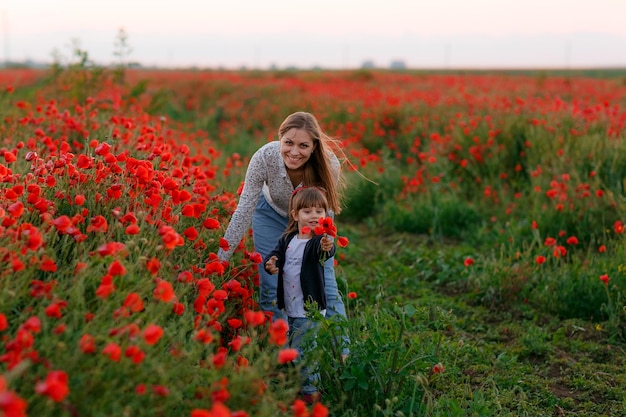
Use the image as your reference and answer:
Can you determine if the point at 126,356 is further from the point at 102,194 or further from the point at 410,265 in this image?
the point at 410,265

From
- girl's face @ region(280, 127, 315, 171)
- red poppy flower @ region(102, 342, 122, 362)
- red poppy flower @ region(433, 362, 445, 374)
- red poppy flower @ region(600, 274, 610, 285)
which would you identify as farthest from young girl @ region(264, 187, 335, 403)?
red poppy flower @ region(600, 274, 610, 285)

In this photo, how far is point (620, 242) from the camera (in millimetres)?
5656

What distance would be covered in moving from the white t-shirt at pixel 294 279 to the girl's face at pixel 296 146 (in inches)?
22.1

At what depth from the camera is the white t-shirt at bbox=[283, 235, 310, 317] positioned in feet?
12.2

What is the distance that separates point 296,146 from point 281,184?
1.00 ft

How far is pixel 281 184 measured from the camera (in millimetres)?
4262

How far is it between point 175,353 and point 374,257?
4.26 metres

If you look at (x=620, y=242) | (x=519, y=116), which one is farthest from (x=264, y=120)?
(x=620, y=242)

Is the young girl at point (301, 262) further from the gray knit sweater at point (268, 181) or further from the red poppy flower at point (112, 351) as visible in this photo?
the red poppy flower at point (112, 351)

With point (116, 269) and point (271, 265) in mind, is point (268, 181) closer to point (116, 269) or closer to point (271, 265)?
point (271, 265)

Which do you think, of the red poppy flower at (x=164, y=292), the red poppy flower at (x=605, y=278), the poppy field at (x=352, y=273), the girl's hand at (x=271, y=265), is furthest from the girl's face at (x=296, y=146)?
the red poppy flower at (x=605, y=278)

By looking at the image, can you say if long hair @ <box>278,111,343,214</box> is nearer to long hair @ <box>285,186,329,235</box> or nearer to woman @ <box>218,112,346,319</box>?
woman @ <box>218,112,346,319</box>

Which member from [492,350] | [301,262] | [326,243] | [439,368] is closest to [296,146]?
[301,262]

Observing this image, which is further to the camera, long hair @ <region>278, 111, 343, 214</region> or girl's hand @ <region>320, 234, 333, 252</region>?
long hair @ <region>278, 111, 343, 214</region>
